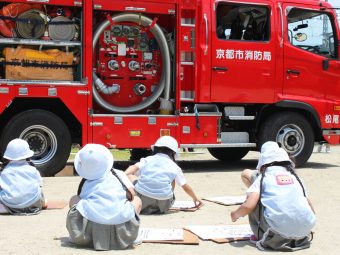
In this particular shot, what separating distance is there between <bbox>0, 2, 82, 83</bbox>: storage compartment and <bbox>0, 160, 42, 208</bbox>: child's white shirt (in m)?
3.40

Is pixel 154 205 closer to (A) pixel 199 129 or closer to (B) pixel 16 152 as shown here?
(B) pixel 16 152

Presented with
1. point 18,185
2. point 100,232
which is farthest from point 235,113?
point 100,232

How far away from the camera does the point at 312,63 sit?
37.2ft

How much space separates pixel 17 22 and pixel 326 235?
6.15 metres

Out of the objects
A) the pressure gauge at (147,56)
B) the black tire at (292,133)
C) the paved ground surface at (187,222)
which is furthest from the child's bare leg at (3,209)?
the black tire at (292,133)

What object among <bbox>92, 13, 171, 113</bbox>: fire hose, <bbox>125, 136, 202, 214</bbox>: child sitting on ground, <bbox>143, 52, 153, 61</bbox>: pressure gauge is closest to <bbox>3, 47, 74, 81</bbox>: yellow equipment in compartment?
<bbox>92, 13, 171, 113</bbox>: fire hose

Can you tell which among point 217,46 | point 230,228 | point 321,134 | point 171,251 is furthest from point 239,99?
point 171,251

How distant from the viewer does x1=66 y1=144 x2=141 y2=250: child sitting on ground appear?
15.4ft

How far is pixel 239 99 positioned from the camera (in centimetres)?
1082

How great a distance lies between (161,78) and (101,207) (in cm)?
601

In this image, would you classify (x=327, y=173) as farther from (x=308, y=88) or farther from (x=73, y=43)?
(x=73, y=43)

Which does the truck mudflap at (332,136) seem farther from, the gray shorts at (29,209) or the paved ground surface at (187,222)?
the gray shorts at (29,209)

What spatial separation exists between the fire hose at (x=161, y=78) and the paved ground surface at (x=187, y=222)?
1.46 m

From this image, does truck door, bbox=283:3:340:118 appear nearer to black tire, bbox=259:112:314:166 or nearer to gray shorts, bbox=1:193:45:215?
black tire, bbox=259:112:314:166
